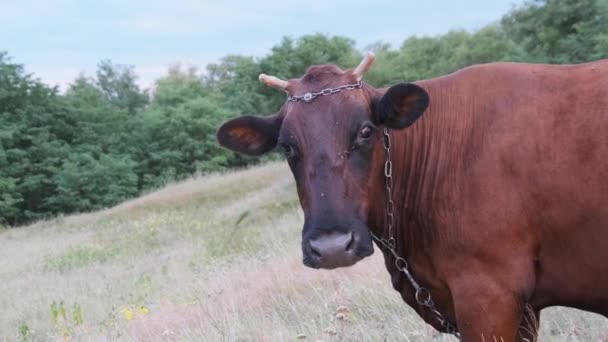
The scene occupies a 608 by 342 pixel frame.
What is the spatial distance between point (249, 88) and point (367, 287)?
156 ft

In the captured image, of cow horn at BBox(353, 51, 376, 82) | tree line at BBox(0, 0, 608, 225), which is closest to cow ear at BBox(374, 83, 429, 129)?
cow horn at BBox(353, 51, 376, 82)

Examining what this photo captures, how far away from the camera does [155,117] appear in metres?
50.4

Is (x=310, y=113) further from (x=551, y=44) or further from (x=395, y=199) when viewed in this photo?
(x=551, y=44)

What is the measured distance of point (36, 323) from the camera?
9.42 metres

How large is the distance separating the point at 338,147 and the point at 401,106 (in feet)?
1.59

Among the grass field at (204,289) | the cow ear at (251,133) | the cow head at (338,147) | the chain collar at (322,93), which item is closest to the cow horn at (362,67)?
the cow head at (338,147)

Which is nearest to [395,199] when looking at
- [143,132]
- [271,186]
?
[271,186]

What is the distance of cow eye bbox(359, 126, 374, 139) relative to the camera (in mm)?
3591

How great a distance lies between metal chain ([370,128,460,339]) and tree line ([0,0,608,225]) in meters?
29.8

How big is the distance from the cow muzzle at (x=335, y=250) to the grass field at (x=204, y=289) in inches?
70.0

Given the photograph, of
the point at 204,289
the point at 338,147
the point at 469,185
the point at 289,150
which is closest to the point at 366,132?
the point at 338,147

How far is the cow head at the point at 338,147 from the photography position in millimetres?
3307

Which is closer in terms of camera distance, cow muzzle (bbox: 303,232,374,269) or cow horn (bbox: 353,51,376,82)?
cow muzzle (bbox: 303,232,374,269)

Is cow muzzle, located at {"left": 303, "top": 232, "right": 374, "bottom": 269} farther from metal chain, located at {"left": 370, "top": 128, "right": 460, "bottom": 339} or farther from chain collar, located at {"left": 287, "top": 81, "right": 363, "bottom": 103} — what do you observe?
chain collar, located at {"left": 287, "top": 81, "right": 363, "bottom": 103}
